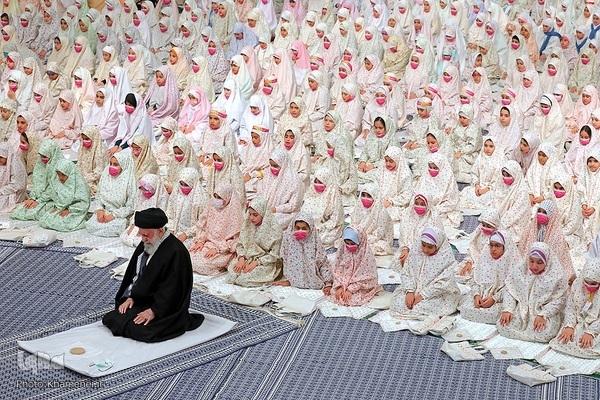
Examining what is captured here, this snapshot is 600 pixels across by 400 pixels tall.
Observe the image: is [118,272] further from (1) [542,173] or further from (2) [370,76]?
(2) [370,76]

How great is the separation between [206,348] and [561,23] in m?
10.4

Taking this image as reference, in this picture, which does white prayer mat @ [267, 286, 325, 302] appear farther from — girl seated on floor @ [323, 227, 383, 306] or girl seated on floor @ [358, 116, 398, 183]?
girl seated on floor @ [358, 116, 398, 183]

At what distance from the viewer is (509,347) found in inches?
304

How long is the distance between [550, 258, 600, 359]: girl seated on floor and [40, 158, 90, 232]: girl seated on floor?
464 cm

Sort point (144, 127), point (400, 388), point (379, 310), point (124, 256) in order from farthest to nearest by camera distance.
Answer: point (144, 127) < point (124, 256) < point (379, 310) < point (400, 388)

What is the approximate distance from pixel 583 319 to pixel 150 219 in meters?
3.03

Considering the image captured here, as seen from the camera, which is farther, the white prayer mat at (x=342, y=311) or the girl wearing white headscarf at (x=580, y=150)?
the girl wearing white headscarf at (x=580, y=150)

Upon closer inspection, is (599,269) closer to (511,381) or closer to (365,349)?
(511,381)

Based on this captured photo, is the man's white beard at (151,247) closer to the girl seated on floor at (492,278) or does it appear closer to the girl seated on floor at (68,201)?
the girl seated on floor at (492,278)

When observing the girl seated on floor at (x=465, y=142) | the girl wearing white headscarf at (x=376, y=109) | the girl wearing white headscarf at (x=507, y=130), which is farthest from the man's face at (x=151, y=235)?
the girl wearing white headscarf at (x=376, y=109)

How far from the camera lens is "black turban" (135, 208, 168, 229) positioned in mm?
7387

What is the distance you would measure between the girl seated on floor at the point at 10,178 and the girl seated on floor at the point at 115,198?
0.96m

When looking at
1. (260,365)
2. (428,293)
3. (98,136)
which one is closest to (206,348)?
(260,365)

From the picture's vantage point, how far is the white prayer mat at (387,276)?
29.5 feet
